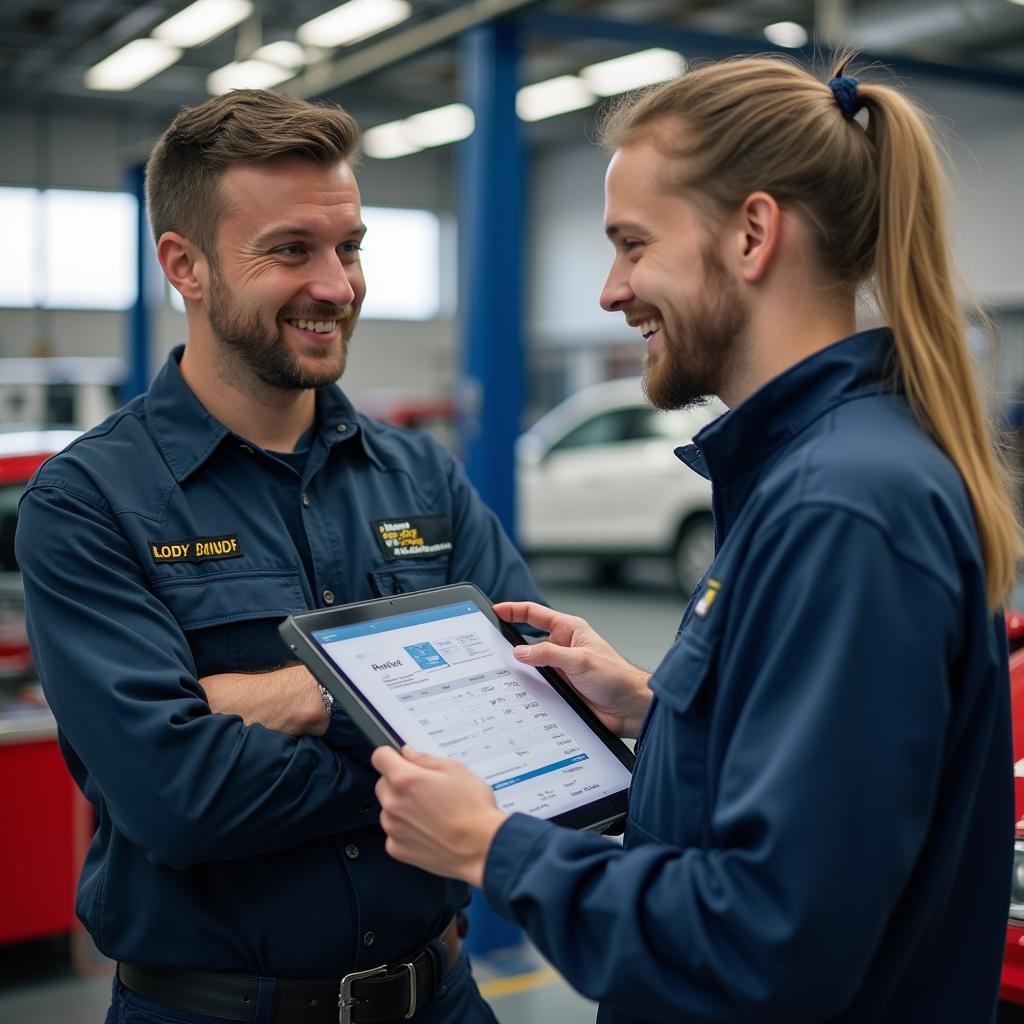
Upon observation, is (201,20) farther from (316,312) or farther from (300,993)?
(300,993)

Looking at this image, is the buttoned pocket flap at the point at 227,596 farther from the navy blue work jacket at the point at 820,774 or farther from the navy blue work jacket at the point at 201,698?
the navy blue work jacket at the point at 820,774

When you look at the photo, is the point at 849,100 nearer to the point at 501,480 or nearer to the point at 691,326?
the point at 691,326

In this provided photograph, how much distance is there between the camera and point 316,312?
1.87 m

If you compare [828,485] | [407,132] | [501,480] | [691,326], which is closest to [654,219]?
[691,326]

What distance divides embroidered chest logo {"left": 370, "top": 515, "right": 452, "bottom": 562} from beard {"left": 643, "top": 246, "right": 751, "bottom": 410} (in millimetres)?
675

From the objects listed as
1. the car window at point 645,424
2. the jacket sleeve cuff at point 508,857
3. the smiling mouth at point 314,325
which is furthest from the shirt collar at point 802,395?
the car window at point 645,424

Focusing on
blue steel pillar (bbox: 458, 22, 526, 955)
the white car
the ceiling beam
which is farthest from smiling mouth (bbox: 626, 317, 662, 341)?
the white car

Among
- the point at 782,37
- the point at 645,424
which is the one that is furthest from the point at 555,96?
the point at 782,37

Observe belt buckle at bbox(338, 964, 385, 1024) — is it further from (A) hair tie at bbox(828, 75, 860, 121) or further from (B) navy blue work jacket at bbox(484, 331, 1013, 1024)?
(A) hair tie at bbox(828, 75, 860, 121)

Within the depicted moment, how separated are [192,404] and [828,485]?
108 centimetres

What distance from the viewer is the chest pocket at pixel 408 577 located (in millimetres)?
1869

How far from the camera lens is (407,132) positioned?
16.2 metres

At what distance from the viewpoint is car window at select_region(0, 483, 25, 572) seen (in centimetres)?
357

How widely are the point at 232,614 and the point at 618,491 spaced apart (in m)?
8.74
